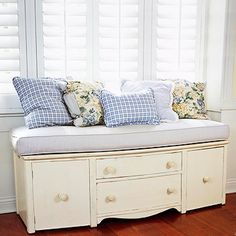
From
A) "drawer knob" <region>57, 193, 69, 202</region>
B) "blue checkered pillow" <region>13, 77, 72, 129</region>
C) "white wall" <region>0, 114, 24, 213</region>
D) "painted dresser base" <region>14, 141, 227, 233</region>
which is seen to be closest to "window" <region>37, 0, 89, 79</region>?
"blue checkered pillow" <region>13, 77, 72, 129</region>

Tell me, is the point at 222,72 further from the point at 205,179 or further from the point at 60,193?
the point at 60,193

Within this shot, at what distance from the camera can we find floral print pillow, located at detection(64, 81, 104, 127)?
240 cm

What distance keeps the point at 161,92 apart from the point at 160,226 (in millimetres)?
→ 1027

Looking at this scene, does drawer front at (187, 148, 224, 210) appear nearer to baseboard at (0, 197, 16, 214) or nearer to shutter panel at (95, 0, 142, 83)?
shutter panel at (95, 0, 142, 83)

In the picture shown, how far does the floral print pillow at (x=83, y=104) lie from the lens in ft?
7.88

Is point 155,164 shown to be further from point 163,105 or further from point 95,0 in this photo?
point 95,0

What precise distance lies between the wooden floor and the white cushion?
1.81 feet

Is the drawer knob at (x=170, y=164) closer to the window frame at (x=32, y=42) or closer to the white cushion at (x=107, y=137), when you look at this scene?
the white cushion at (x=107, y=137)

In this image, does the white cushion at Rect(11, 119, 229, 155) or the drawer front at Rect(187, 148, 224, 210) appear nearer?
the white cushion at Rect(11, 119, 229, 155)

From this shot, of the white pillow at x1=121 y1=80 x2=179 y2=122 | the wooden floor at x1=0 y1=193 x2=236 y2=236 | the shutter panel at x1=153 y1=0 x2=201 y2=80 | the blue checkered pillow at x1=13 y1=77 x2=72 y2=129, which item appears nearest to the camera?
the wooden floor at x1=0 y1=193 x2=236 y2=236

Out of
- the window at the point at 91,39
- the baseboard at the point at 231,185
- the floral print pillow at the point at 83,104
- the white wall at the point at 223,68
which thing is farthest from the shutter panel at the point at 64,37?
the baseboard at the point at 231,185

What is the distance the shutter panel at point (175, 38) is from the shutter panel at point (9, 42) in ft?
3.85

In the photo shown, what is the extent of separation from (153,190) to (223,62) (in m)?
1.30

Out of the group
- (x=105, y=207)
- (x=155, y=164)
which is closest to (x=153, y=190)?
(x=155, y=164)
